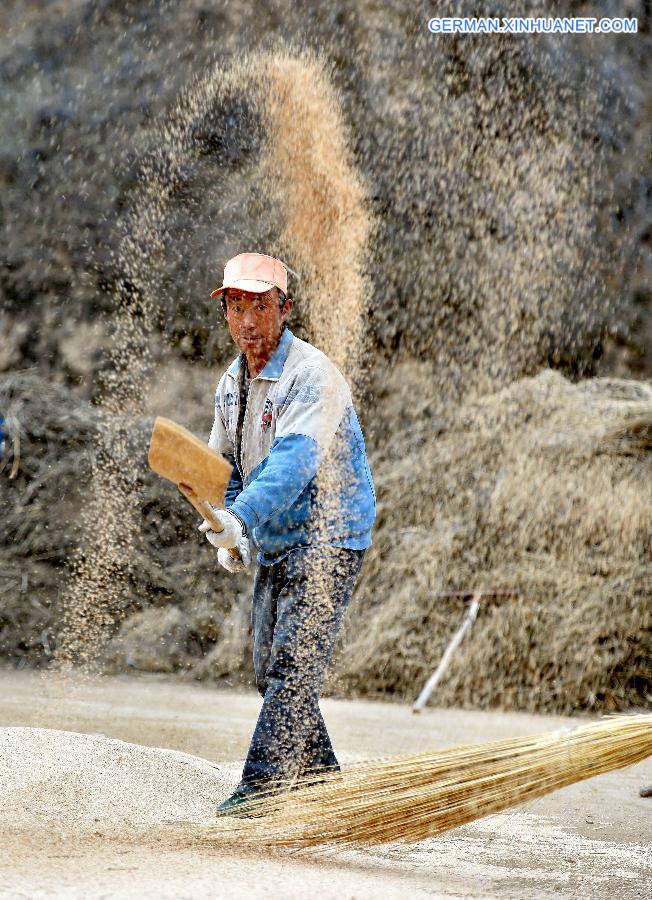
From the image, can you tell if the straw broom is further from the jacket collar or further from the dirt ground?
the jacket collar

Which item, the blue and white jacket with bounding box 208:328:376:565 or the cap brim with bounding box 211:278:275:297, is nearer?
the blue and white jacket with bounding box 208:328:376:565

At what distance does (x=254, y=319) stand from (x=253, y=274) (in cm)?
13

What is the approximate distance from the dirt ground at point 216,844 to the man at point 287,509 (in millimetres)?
300

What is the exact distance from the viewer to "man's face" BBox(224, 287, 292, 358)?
3.45m

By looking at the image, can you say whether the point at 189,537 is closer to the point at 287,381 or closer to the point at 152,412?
the point at 152,412

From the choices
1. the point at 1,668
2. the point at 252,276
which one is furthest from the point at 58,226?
the point at 252,276

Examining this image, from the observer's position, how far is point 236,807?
312 cm

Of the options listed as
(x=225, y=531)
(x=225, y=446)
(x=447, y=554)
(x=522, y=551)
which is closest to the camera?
(x=225, y=531)

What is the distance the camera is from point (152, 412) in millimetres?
9125

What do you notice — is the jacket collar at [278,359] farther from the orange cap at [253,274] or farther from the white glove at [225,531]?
the white glove at [225,531]

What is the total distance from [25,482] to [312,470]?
18.6ft

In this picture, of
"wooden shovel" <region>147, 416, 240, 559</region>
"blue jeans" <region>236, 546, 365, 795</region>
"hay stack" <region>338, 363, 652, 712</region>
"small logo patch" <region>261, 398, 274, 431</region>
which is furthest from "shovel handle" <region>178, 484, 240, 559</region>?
"hay stack" <region>338, 363, 652, 712</region>

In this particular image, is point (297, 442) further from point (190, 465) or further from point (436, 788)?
point (436, 788)

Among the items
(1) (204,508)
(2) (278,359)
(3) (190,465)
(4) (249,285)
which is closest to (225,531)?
(1) (204,508)
